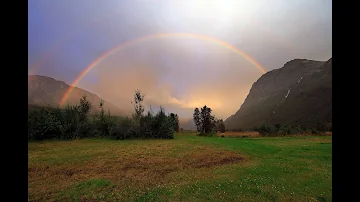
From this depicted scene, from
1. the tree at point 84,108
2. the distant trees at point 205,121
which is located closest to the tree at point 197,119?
the distant trees at point 205,121

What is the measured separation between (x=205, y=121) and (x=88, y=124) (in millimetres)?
34261

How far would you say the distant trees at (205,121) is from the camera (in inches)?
2547

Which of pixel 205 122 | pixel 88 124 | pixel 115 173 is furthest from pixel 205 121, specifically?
pixel 115 173

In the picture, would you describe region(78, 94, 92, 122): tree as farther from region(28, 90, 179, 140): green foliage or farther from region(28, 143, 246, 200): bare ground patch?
region(28, 143, 246, 200): bare ground patch

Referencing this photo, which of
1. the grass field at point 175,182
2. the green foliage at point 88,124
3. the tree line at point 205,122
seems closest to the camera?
the grass field at point 175,182

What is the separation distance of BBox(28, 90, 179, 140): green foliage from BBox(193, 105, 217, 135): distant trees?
18.6 metres

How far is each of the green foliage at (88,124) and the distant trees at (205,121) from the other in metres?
18.6

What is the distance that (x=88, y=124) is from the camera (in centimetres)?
4503

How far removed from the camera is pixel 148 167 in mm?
15195

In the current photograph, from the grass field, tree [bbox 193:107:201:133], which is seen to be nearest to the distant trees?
tree [bbox 193:107:201:133]

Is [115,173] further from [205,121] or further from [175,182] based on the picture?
[205,121]

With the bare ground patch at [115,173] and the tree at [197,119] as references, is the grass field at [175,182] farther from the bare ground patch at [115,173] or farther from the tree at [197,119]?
the tree at [197,119]

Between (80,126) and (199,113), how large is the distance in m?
37.6
